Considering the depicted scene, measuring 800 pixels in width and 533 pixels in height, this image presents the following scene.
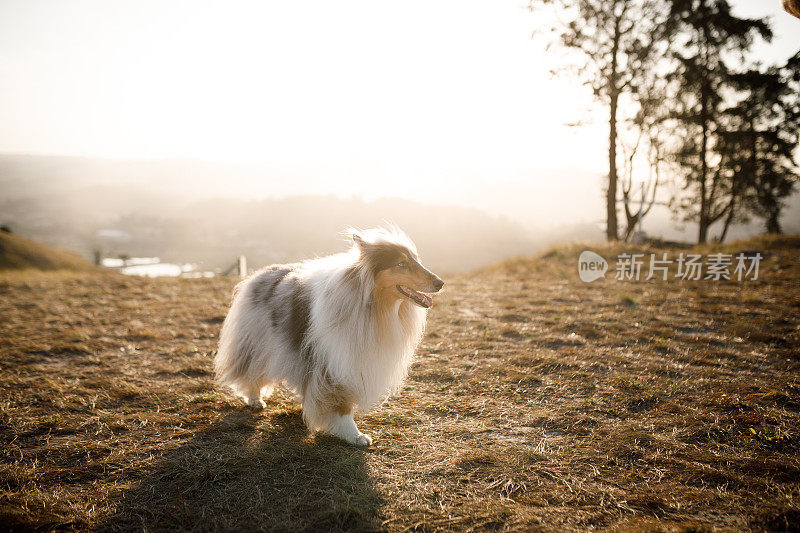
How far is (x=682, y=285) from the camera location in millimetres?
10570

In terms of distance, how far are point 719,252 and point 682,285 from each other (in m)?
3.71

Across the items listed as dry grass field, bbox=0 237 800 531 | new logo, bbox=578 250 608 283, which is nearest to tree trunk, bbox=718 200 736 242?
new logo, bbox=578 250 608 283

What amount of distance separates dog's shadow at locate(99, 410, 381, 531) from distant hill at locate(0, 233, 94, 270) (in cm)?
2270

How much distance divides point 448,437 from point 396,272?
5.22 feet

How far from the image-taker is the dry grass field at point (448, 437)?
2.85 m

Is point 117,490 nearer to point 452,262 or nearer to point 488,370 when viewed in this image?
point 488,370

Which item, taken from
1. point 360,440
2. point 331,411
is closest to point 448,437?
point 360,440

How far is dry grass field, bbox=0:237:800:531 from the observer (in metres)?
2.85

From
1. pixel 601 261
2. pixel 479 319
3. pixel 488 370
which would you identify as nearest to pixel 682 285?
pixel 601 261

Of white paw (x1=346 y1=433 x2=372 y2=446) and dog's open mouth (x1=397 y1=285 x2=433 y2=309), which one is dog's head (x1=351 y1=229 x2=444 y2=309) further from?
white paw (x1=346 y1=433 x2=372 y2=446)

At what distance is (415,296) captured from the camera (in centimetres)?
369

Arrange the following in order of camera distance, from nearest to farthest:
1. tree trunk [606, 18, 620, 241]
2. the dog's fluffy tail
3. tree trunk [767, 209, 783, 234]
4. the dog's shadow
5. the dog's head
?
the dog's shadow, the dog's head, the dog's fluffy tail, tree trunk [606, 18, 620, 241], tree trunk [767, 209, 783, 234]

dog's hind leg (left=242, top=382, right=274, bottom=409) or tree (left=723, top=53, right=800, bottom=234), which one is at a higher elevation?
tree (left=723, top=53, right=800, bottom=234)

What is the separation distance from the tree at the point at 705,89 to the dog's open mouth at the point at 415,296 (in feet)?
62.0
